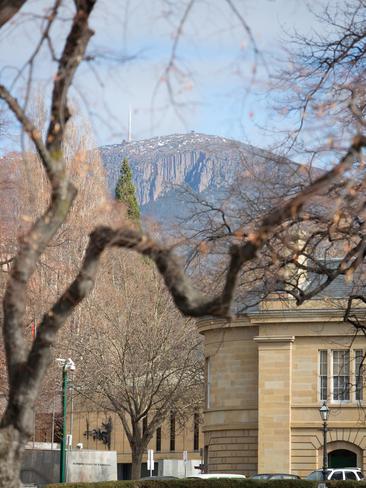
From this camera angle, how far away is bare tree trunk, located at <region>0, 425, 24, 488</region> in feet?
39.4

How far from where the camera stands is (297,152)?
22.3 m

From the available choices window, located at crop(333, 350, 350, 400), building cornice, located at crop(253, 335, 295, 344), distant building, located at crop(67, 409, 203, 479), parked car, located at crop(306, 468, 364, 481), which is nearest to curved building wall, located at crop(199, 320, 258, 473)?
building cornice, located at crop(253, 335, 295, 344)

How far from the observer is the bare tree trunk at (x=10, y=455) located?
12.0 metres

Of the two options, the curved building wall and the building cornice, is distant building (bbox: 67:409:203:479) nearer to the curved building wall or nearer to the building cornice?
the curved building wall

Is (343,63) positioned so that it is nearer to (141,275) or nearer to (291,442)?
(291,442)

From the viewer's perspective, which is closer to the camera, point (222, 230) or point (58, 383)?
point (222, 230)

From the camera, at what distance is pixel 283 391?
186ft

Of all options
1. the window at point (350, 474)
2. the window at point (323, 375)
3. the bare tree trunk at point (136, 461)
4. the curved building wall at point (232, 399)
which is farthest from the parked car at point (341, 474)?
the bare tree trunk at point (136, 461)

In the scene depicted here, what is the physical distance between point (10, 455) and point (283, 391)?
45408 mm

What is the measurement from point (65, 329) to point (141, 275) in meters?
5.23

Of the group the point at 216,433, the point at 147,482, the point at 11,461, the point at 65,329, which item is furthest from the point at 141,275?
the point at 11,461

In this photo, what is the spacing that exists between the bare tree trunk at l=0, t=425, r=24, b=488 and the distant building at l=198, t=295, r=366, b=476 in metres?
42.3

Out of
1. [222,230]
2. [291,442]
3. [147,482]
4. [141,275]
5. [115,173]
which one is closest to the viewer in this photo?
[222,230]

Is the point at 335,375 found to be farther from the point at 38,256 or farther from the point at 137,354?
the point at 38,256
